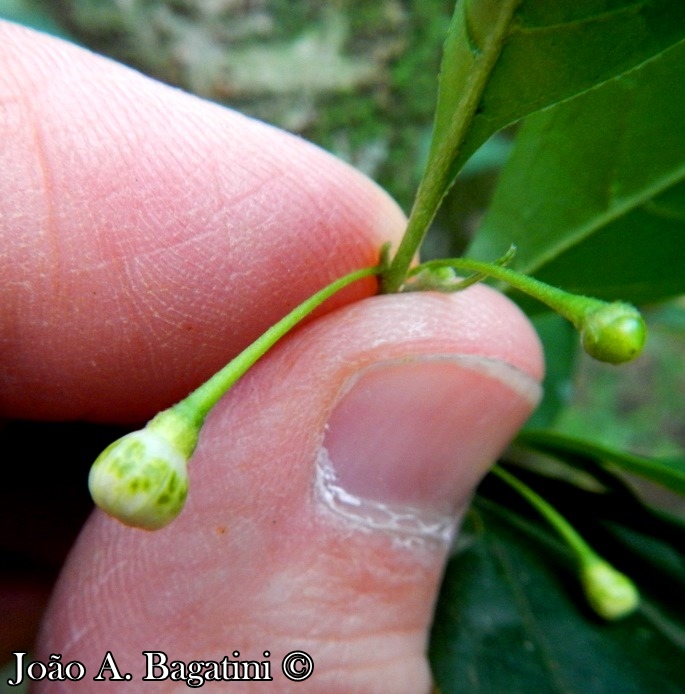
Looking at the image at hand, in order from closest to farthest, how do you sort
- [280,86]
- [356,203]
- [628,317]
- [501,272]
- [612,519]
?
[628,317], [501,272], [356,203], [612,519], [280,86]

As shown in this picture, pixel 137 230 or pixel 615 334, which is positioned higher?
pixel 615 334

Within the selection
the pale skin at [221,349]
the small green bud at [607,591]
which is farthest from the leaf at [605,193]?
the small green bud at [607,591]

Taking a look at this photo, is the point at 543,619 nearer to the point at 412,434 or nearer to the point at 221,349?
the point at 412,434

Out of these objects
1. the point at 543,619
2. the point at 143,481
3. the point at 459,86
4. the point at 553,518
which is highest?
the point at 459,86

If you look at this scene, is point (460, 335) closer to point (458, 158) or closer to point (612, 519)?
point (458, 158)

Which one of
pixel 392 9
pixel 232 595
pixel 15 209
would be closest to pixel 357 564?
pixel 232 595

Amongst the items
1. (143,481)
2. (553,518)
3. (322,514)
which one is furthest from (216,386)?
(553,518)

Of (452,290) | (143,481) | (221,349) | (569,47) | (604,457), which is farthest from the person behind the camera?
(604,457)

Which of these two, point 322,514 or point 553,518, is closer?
point 322,514
